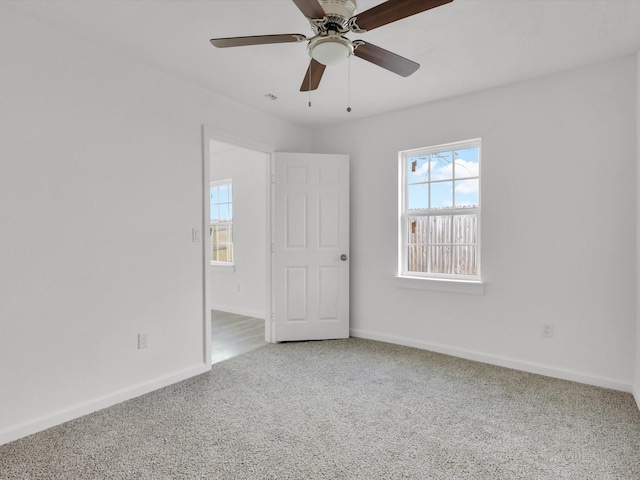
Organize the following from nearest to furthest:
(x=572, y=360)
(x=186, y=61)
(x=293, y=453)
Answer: (x=293, y=453) < (x=186, y=61) < (x=572, y=360)

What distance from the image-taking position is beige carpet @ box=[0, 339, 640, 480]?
72.2 inches

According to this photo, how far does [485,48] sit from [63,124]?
2.83m

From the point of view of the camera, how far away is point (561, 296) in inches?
117

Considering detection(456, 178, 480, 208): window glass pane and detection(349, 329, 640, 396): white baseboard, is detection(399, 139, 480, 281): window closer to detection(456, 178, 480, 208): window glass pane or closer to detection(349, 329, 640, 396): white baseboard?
detection(456, 178, 480, 208): window glass pane

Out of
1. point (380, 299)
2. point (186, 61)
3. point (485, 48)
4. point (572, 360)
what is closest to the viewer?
point (485, 48)

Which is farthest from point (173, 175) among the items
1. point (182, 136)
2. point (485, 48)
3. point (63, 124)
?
point (485, 48)

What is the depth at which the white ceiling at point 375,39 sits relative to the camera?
82.2 inches

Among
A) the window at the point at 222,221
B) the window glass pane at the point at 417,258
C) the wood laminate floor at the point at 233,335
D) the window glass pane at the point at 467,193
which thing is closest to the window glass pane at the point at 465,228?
the window glass pane at the point at 467,193

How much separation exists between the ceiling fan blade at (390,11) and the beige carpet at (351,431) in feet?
7.04

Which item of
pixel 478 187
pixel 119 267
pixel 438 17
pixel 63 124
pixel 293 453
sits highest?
pixel 438 17

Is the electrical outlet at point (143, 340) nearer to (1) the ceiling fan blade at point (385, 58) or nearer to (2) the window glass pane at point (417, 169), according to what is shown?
(1) the ceiling fan blade at point (385, 58)

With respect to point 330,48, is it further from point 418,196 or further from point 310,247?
point 310,247

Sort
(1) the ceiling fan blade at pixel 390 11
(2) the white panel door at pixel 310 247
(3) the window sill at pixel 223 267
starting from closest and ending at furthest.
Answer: (1) the ceiling fan blade at pixel 390 11 → (2) the white panel door at pixel 310 247 → (3) the window sill at pixel 223 267

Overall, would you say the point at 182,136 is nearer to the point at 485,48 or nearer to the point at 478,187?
the point at 485,48
